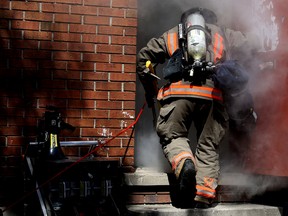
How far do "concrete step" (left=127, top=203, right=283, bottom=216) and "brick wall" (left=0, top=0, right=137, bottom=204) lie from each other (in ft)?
1.82

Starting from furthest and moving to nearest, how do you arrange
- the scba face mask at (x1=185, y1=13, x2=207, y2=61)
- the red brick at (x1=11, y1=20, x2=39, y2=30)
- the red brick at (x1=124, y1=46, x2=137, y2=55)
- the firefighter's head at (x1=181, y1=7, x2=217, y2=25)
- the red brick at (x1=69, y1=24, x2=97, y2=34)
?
1. the red brick at (x1=124, y1=46, x2=137, y2=55)
2. the red brick at (x1=69, y1=24, x2=97, y2=34)
3. the red brick at (x1=11, y1=20, x2=39, y2=30)
4. the firefighter's head at (x1=181, y1=7, x2=217, y2=25)
5. the scba face mask at (x1=185, y1=13, x2=207, y2=61)

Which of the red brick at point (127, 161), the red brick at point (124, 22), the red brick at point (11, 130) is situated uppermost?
the red brick at point (124, 22)

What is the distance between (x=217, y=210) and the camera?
4.47 meters

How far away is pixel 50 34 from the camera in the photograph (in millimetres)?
4719

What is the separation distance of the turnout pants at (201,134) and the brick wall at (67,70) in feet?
1.76

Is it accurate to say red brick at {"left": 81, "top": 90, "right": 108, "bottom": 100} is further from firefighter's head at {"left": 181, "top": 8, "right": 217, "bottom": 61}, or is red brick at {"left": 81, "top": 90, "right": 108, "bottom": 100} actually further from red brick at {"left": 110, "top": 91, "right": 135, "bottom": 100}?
firefighter's head at {"left": 181, "top": 8, "right": 217, "bottom": 61}

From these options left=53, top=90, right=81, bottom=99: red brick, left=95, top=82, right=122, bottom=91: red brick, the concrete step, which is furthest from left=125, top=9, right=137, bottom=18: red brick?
the concrete step

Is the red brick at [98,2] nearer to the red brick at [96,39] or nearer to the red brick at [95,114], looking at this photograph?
the red brick at [96,39]

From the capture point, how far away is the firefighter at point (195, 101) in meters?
4.34

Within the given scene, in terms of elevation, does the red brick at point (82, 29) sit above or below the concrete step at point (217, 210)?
above

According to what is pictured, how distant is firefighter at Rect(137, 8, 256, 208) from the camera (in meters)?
4.34

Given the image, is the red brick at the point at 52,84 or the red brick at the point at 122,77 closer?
the red brick at the point at 52,84

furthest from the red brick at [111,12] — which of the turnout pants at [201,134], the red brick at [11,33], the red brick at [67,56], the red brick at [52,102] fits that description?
the turnout pants at [201,134]

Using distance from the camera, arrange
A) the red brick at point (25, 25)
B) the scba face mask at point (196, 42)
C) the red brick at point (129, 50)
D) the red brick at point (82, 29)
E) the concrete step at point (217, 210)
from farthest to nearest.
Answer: the red brick at point (129, 50), the red brick at point (82, 29), the red brick at point (25, 25), the concrete step at point (217, 210), the scba face mask at point (196, 42)
